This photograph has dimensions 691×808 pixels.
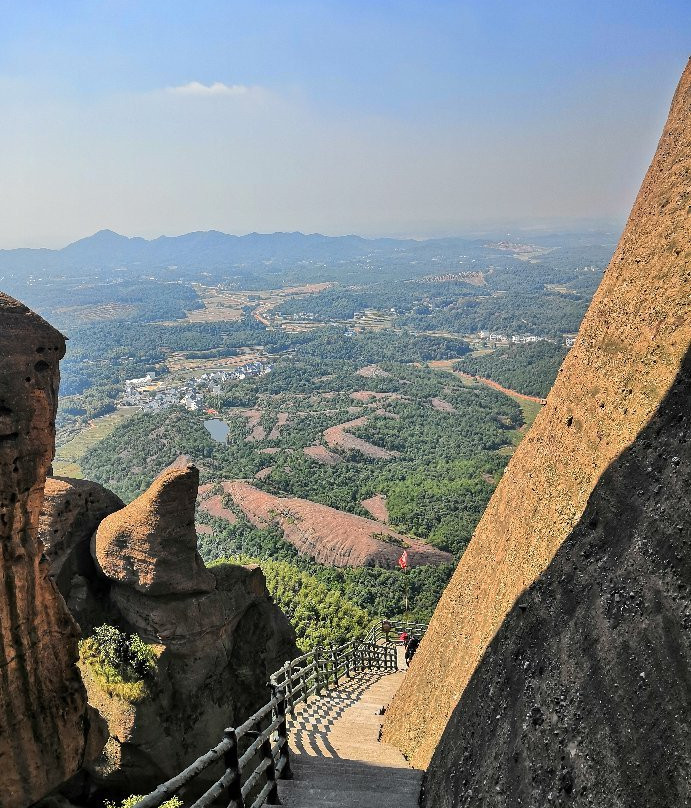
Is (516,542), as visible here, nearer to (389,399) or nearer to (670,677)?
(670,677)

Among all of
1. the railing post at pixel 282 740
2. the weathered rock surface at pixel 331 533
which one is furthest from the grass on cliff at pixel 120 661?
the weathered rock surface at pixel 331 533

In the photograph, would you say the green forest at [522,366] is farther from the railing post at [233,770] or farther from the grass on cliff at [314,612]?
the railing post at [233,770]

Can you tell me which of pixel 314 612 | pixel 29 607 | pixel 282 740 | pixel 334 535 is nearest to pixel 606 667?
pixel 282 740

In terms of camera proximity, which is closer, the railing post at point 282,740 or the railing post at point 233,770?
the railing post at point 233,770

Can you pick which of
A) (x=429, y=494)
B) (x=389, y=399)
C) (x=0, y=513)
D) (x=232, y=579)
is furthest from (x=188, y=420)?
(x=0, y=513)

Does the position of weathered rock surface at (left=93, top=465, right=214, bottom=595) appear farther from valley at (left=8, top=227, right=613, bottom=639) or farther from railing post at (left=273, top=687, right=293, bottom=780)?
valley at (left=8, top=227, right=613, bottom=639)

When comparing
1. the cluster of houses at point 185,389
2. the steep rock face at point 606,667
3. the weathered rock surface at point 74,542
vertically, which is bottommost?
the cluster of houses at point 185,389

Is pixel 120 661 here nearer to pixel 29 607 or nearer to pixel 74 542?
pixel 74 542

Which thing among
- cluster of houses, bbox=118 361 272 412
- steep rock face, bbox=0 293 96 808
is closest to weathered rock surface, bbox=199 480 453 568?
steep rock face, bbox=0 293 96 808
